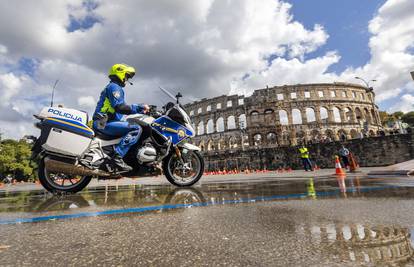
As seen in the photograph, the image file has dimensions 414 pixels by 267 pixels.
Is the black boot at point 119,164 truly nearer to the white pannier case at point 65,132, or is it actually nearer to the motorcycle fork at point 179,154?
the white pannier case at point 65,132

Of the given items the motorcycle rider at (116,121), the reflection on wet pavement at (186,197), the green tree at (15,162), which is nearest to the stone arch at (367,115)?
the reflection on wet pavement at (186,197)

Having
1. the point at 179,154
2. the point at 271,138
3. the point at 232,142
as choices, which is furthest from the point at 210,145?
the point at 179,154

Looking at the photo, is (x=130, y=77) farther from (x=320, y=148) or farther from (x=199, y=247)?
(x=320, y=148)

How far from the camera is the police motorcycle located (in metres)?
3.33

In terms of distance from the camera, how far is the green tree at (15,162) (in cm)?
3138

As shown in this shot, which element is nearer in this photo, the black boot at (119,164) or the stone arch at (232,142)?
the black boot at (119,164)

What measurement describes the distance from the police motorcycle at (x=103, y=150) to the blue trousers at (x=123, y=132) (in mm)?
75

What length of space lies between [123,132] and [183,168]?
116cm

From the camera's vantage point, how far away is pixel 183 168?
13.2 ft

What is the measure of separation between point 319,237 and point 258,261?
46 centimetres

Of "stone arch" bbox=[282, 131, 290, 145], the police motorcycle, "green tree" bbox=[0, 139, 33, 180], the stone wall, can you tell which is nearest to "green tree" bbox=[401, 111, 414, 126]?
"stone arch" bbox=[282, 131, 290, 145]

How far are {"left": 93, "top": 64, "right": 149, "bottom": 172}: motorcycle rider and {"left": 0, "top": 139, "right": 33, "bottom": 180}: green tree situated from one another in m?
35.3

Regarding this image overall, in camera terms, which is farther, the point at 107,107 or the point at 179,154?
the point at 179,154

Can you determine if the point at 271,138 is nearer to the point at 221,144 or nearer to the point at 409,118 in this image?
the point at 221,144
